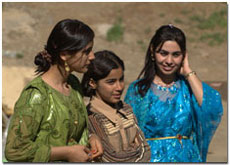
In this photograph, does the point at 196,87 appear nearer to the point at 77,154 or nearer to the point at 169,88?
the point at 169,88

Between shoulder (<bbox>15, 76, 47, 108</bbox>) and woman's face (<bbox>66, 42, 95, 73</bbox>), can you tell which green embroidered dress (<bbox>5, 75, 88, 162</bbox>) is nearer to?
shoulder (<bbox>15, 76, 47, 108</bbox>)

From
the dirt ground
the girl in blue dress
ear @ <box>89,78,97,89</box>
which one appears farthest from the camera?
the dirt ground

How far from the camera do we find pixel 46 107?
3.05m

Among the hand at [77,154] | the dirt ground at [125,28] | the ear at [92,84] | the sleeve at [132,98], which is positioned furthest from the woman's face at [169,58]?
the dirt ground at [125,28]

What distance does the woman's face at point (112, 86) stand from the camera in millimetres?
3832

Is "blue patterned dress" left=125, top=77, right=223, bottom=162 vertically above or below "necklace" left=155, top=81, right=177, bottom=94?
below

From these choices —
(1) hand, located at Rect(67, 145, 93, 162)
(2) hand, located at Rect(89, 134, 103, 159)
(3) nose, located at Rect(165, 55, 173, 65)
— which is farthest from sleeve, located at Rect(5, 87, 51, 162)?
(3) nose, located at Rect(165, 55, 173, 65)

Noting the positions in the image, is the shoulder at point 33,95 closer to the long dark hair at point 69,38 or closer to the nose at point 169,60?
the long dark hair at point 69,38

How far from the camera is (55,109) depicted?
10.1 feet

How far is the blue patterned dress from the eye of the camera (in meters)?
4.54

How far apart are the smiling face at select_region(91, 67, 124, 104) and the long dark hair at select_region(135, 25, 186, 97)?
73cm

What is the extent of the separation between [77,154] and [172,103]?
1.71m

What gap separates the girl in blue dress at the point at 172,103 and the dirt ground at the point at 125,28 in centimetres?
1023

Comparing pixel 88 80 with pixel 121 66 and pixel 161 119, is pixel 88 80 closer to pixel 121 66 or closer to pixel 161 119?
pixel 121 66
